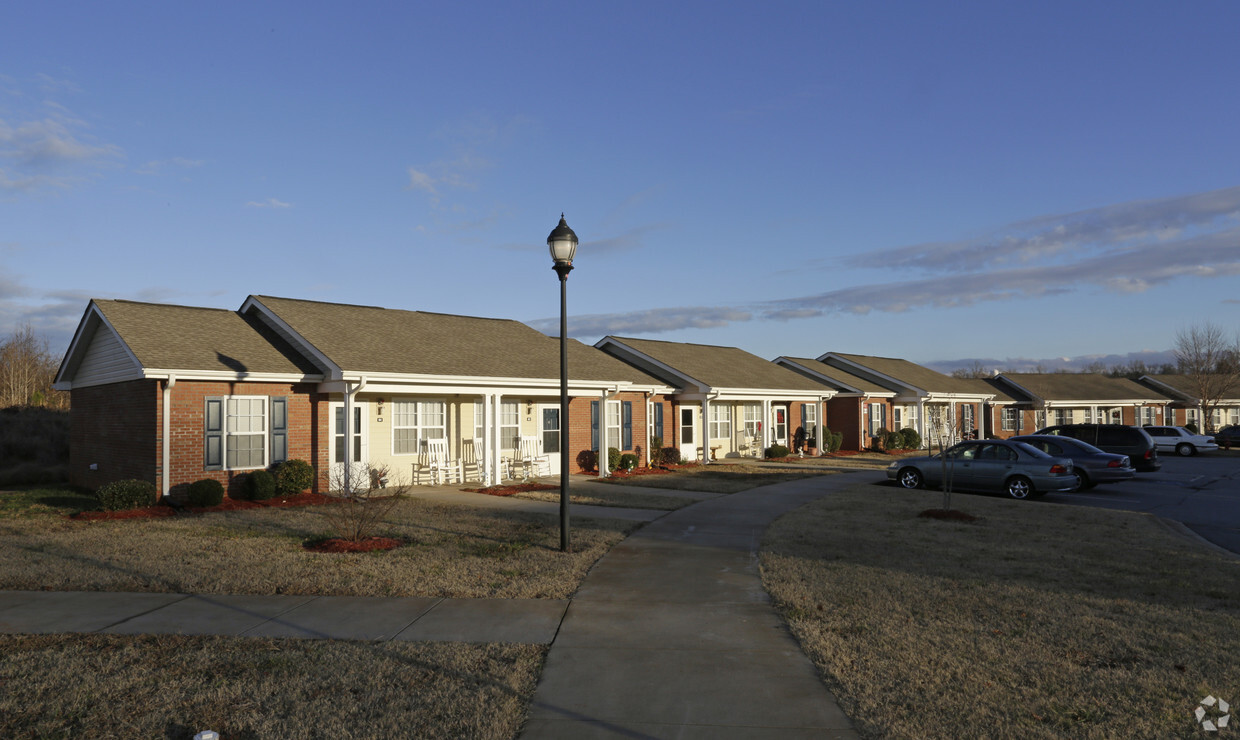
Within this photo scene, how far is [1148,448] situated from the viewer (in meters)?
26.4

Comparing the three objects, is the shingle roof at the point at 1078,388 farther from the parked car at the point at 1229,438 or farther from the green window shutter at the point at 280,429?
the green window shutter at the point at 280,429

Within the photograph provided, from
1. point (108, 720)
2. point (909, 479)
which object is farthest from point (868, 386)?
point (108, 720)

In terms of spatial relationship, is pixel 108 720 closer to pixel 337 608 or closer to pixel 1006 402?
pixel 337 608

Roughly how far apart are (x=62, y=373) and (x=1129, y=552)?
978 inches

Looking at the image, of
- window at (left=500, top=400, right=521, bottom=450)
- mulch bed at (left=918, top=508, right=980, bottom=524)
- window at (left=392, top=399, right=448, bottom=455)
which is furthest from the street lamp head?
window at (left=500, top=400, right=521, bottom=450)

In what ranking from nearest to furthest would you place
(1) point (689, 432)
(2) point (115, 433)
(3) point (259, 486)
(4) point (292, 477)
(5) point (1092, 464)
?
(3) point (259, 486), (4) point (292, 477), (2) point (115, 433), (5) point (1092, 464), (1) point (689, 432)

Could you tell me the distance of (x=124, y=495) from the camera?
48.7 ft

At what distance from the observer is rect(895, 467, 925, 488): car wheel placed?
66.8 ft

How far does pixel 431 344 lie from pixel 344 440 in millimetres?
4442

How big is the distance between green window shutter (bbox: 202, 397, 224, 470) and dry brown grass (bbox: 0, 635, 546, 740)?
1041 centimetres

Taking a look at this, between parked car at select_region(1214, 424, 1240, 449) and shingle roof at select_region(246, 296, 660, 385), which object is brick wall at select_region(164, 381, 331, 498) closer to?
shingle roof at select_region(246, 296, 660, 385)

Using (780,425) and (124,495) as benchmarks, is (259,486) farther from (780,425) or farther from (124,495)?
(780,425)

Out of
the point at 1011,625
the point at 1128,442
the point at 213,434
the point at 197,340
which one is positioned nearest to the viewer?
the point at 1011,625

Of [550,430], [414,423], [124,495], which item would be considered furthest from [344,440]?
[550,430]
